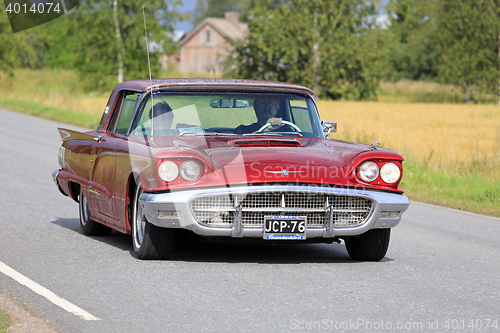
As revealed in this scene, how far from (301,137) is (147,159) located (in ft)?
5.56

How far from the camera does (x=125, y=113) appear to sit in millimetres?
7273

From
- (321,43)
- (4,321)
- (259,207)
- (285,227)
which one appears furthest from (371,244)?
(321,43)

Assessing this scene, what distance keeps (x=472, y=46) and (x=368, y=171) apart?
185 ft

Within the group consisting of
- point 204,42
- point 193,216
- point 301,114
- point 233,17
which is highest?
point 233,17

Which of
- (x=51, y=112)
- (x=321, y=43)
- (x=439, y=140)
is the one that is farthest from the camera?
(x=321, y=43)

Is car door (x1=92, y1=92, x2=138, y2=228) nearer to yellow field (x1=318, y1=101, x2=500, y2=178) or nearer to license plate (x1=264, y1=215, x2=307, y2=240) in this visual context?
license plate (x1=264, y1=215, x2=307, y2=240)

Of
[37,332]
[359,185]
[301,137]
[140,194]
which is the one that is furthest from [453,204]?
[37,332]

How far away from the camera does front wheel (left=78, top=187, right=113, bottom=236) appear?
293 inches

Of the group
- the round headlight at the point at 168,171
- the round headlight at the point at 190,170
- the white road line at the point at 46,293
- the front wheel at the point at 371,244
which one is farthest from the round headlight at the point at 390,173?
the white road line at the point at 46,293

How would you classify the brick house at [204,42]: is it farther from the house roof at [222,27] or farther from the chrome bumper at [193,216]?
the chrome bumper at [193,216]

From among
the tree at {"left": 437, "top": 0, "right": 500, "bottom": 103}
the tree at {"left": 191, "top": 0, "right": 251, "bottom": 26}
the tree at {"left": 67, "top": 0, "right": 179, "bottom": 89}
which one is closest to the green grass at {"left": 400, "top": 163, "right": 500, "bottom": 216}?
the tree at {"left": 67, "top": 0, "right": 179, "bottom": 89}

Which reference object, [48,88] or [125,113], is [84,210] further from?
[48,88]

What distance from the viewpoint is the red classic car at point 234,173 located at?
5676 mm

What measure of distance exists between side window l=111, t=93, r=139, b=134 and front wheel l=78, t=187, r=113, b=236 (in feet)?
2.65
